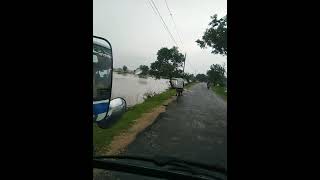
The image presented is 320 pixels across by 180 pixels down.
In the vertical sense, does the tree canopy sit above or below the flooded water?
above

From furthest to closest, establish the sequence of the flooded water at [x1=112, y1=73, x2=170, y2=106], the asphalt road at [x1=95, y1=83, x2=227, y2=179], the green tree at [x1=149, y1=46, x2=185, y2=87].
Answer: the green tree at [x1=149, y1=46, x2=185, y2=87], the flooded water at [x1=112, y1=73, x2=170, y2=106], the asphalt road at [x1=95, y1=83, x2=227, y2=179]

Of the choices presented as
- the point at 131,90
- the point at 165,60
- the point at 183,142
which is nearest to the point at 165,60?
the point at 165,60

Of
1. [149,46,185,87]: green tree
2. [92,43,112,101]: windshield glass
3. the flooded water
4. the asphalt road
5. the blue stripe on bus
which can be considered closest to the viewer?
[92,43,112,101]: windshield glass

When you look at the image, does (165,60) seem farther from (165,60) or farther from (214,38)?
(214,38)

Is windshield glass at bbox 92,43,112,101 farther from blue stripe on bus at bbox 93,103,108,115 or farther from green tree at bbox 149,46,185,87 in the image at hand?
green tree at bbox 149,46,185,87

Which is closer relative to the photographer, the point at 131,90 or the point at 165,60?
the point at 131,90

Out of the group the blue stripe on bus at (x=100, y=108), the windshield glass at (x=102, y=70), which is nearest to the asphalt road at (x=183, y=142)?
the blue stripe on bus at (x=100, y=108)

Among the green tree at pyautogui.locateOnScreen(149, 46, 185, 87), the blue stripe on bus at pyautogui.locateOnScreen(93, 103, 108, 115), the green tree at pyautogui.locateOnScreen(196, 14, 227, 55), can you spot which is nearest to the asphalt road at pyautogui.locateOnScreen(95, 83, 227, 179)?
the blue stripe on bus at pyautogui.locateOnScreen(93, 103, 108, 115)

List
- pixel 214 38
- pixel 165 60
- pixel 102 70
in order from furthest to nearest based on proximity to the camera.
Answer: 1. pixel 165 60
2. pixel 214 38
3. pixel 102 70

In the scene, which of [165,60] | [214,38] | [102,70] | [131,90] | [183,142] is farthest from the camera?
[165,60]

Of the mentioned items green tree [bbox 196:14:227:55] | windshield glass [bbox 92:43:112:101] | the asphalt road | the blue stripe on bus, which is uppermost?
green tree [bbox 196:14:227:55]

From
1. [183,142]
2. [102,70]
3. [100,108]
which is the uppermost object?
[102,70]
